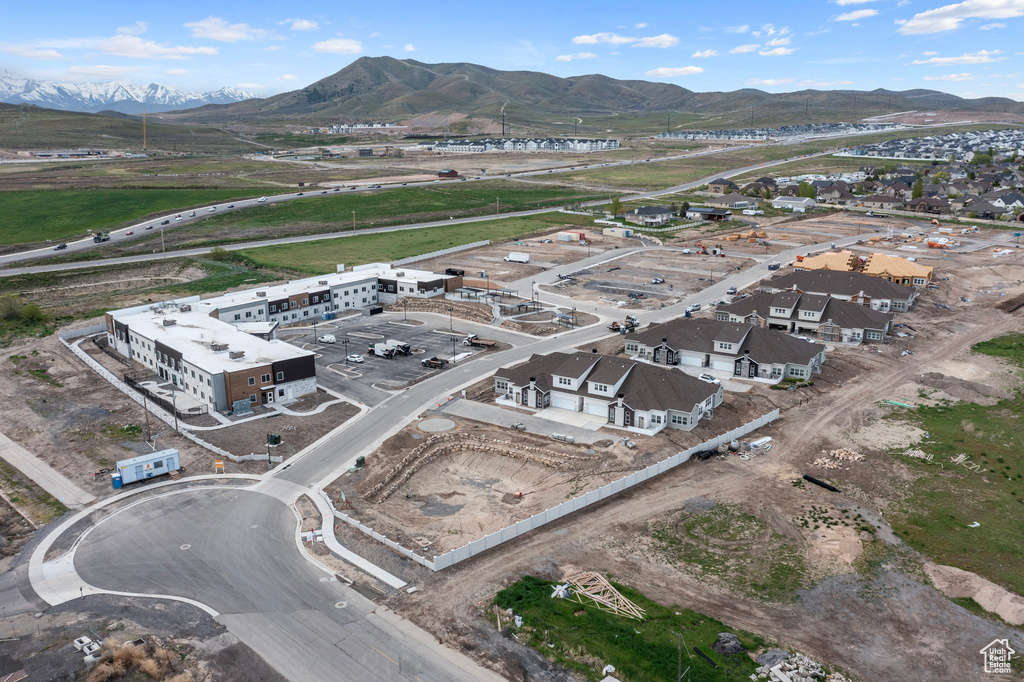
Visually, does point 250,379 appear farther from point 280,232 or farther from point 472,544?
point 280,232

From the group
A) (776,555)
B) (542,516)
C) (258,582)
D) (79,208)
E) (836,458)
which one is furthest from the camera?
(79,208)

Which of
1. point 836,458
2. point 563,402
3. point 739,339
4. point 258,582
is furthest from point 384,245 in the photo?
point 258,582

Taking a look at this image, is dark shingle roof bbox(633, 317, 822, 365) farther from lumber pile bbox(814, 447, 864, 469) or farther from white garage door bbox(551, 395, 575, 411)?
lumber pile bbox(814, 447, 864, 469)

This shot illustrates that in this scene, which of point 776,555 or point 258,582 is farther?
point 776,555

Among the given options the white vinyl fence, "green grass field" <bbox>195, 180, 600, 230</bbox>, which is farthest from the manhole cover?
"green grass field" <bbox>195, 180, 600, 230</bbox>

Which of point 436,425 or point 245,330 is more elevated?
point 245,330

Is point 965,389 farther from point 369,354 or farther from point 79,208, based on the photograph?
point 79,208

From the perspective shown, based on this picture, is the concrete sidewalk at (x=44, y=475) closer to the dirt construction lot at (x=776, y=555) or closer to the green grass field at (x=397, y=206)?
the dirt construction lot at (x=776, y=555)
